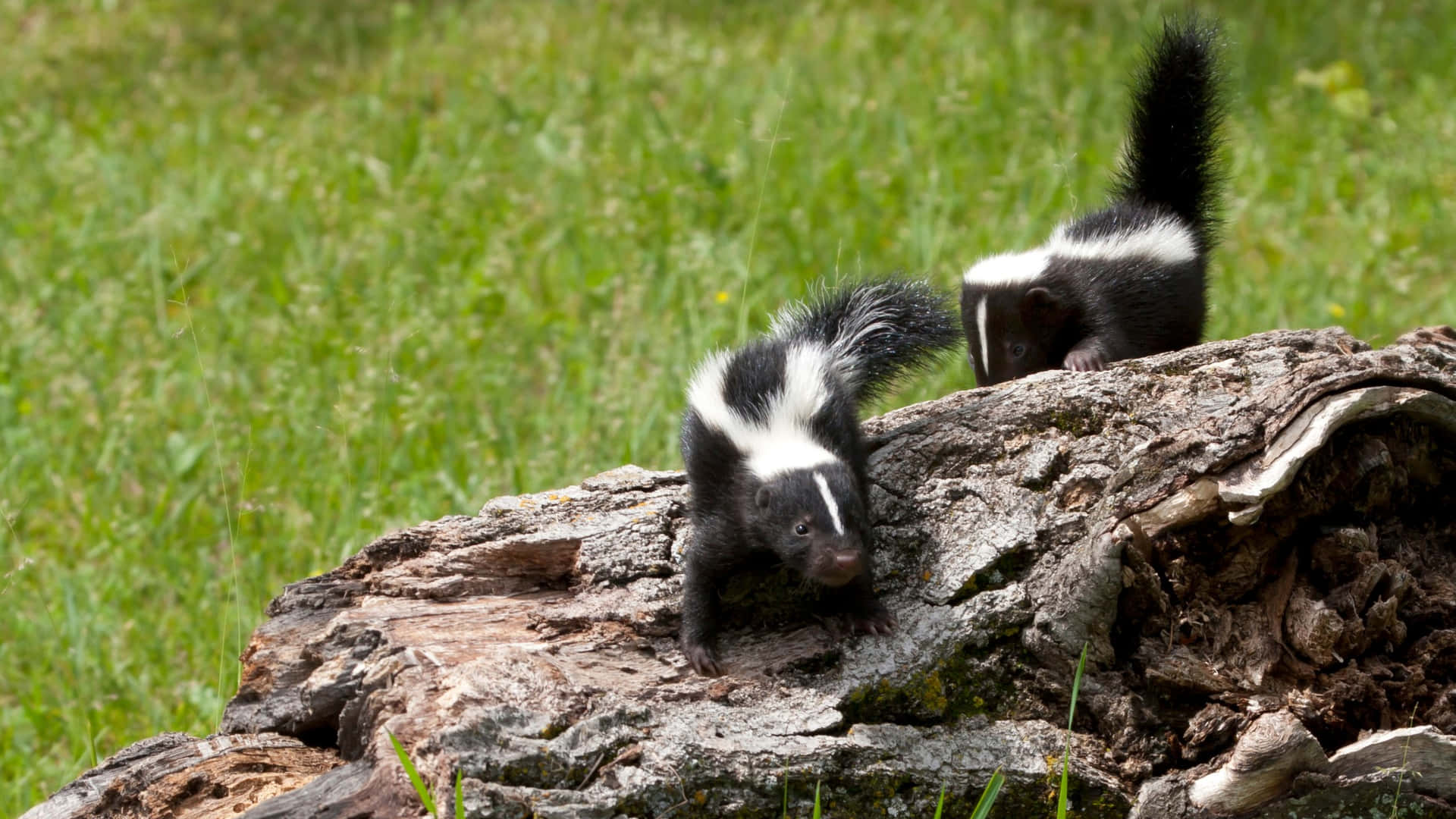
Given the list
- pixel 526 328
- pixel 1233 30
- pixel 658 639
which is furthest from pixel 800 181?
pixel 658 639

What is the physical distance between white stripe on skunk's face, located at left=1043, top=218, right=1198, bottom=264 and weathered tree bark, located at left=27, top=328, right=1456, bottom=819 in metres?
1.41

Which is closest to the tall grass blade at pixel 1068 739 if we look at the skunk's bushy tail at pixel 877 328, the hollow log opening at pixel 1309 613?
the hollow log opening at pixel 1309 613

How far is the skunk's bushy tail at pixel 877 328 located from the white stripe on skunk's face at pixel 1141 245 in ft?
2.95

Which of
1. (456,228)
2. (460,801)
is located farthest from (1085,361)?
(456,228)

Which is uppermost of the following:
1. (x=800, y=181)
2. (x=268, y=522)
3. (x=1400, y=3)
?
(x=1400, y=3)

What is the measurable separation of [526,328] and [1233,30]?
220 inches

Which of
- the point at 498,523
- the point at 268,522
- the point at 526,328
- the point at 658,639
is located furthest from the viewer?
the point at 526,328

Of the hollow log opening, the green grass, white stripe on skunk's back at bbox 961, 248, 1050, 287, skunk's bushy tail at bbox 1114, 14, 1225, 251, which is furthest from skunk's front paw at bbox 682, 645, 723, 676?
skunk's bushy tail at bbox 1114, 14, 1225, 251

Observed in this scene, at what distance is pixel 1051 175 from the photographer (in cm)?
777

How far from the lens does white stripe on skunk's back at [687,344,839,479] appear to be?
350 cm

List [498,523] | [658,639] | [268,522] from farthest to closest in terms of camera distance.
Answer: [268,522]
[498,523]
[658,639]

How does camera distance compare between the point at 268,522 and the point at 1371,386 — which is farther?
the point at 268,522

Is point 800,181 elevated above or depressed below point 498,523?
above

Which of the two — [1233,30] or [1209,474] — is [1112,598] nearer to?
[1209,474]
